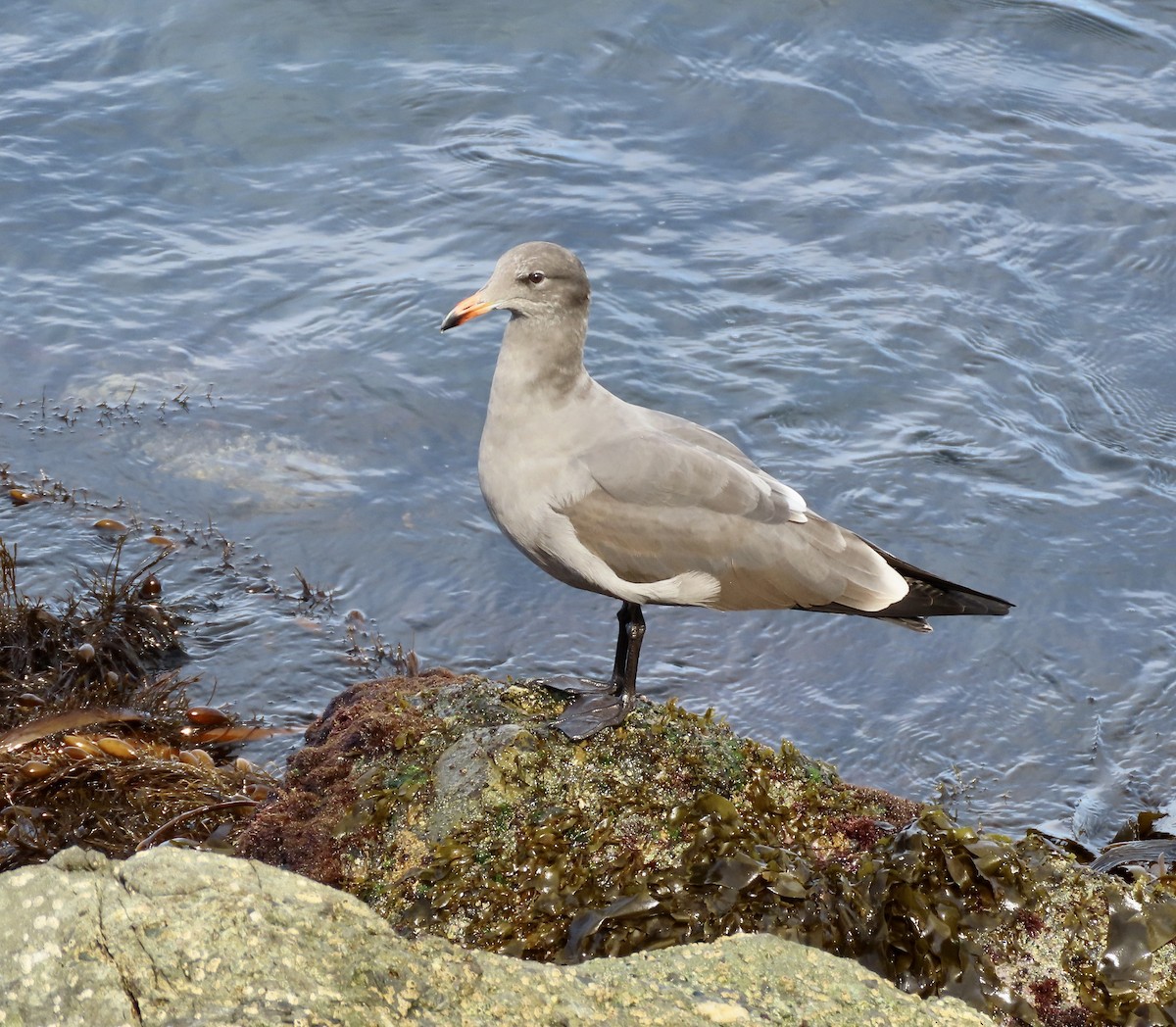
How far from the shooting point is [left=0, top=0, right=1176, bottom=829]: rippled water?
651cm

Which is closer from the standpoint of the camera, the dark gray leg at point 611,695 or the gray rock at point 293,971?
the gray rock at point 293,971

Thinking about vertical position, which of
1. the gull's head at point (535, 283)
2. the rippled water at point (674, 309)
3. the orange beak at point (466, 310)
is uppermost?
the gull's head at point (535, 283)

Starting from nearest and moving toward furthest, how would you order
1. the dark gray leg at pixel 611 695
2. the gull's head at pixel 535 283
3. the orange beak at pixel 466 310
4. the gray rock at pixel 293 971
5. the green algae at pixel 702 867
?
the gray rock at pixel 293 971 → the green algae at pixel 702 867 → the dark gray leg at pixel 611 695 → the orange beak at pixel 466 310 → the gull's head at pixel 535 283

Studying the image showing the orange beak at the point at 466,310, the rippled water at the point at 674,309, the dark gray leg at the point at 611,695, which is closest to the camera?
the dark gray leg at the point at 611,695

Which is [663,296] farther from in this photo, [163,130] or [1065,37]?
[1065,37]

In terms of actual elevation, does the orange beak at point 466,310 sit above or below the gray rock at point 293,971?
above

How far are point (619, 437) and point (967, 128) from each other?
820 cm

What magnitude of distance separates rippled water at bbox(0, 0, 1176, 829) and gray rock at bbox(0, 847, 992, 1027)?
3552 mm

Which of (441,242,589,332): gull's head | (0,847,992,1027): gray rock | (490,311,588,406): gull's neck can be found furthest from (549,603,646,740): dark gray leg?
(0,847,992,1027): gray rock

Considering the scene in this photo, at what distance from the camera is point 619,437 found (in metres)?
4.38

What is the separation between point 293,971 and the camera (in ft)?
6.56

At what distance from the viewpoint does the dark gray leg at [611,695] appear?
3.81m

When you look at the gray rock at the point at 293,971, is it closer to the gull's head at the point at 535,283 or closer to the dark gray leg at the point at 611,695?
the dark gray leg at the point at 611,695

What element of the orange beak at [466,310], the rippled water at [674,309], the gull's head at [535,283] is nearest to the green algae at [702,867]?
the orange beak at [466,310]
